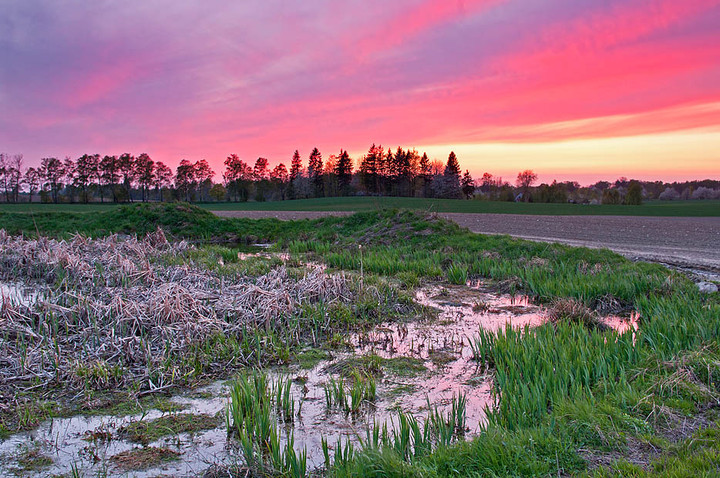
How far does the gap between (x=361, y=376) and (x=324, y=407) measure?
89cm

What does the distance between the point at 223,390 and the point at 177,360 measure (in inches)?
41.4

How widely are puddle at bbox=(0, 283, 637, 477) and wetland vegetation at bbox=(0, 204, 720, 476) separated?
23mm

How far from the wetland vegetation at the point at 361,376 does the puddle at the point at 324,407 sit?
0.08ft

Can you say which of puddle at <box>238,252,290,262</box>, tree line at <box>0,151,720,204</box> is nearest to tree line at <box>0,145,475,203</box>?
tree line at <box>0,151,720,204</box>

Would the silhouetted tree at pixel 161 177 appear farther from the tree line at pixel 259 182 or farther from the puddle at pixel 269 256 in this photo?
the puddle at pixel 269 256

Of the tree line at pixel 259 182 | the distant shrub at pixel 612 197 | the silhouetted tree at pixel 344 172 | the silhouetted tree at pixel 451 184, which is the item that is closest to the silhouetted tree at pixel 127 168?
the tree line at pixel 259 182

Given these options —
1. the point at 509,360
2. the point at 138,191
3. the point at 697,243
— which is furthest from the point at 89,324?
the point at 138,191

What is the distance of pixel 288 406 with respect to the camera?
4613 mm

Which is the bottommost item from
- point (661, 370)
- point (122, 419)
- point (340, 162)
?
point (122, 419)

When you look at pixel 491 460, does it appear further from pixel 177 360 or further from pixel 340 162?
pixel 340 162

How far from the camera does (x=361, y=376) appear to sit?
5.65 meters

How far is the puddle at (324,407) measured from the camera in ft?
12.8

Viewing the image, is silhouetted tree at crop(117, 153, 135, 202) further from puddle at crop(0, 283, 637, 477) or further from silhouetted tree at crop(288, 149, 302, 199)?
puddle at crop(0, 283, 637, 477)

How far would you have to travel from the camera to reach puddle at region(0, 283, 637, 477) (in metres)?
3.89
